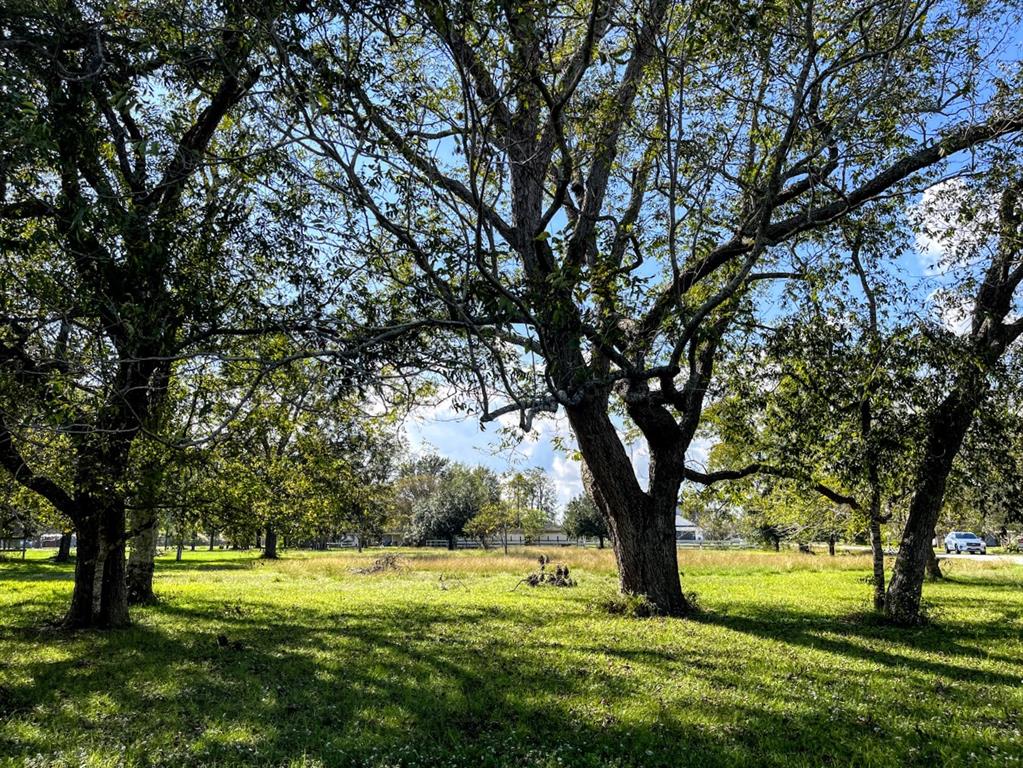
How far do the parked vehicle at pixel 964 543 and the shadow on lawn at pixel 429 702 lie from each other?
51.6 metres

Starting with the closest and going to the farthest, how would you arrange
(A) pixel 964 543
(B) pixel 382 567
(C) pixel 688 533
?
(B) pixel 382 567 → (A) pixel 964 543 → (C) pixel 688 533

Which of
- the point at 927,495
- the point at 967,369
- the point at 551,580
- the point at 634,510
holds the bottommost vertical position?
the point at 551,580

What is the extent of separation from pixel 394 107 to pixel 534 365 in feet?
11.3

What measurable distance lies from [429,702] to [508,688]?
3.44 feet

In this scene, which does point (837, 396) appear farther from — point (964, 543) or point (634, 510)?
point (964, 543)

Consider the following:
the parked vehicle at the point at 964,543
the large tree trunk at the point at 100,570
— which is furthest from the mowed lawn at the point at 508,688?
the parked vehicle at the point at 964,543

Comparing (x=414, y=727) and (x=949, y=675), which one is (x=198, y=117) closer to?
(x=414, y=727)

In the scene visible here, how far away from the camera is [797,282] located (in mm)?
13305

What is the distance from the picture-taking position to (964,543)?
53406 millimetres

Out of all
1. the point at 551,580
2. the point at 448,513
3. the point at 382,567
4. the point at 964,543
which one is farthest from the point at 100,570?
the point at 964,543

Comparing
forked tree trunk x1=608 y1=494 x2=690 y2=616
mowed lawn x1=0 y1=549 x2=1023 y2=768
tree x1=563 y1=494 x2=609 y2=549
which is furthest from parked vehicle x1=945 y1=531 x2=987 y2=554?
forked tree trunk x1=608 y1=494 x2=690 y2=616

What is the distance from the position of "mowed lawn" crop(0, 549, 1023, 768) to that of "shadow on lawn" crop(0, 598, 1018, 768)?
0.03m

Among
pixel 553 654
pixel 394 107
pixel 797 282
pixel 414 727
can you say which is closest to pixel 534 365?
pixel 394 107

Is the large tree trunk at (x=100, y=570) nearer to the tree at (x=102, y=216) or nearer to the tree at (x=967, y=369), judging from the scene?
the tree at (x=102, y=216)
